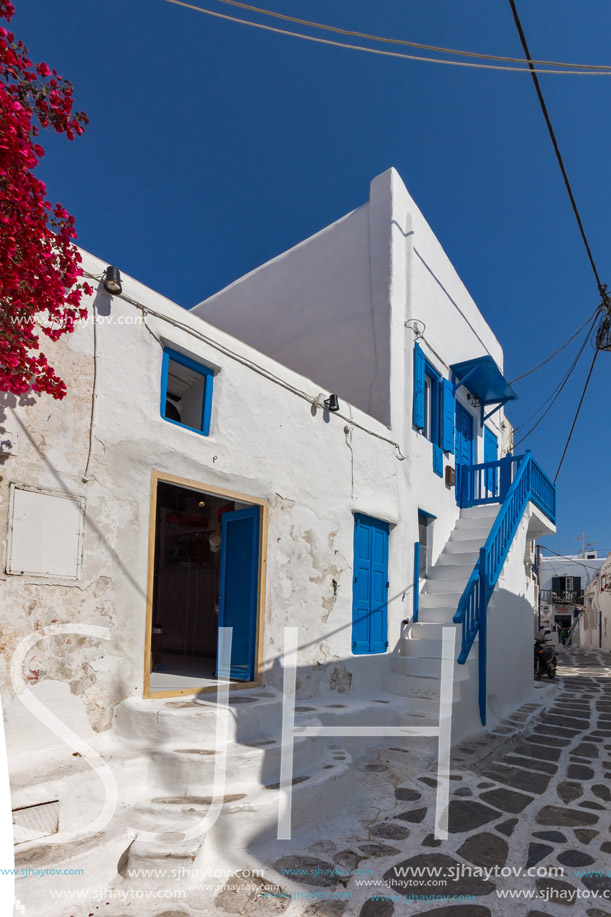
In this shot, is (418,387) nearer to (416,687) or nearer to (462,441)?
(462,441)

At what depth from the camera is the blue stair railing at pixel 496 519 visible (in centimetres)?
740

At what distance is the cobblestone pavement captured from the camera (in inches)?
134

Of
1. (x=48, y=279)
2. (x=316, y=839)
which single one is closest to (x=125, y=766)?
(x=316, y=839)

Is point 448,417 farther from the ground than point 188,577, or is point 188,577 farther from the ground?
point 448,417

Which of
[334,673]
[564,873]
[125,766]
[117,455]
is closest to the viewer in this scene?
[564,873]

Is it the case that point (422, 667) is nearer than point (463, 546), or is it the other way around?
point (422, 667)

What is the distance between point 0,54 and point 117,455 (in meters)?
2.68

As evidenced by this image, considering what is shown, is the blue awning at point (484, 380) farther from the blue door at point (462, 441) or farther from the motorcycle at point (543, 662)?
the motorcycle at point (543, 662)

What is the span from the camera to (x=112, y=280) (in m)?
4.75

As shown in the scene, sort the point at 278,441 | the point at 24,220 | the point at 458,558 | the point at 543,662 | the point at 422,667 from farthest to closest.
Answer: the point at 543,662 → the point at 458,558 → the point at 422,667 → the point at 278,441 → the point at 24,220

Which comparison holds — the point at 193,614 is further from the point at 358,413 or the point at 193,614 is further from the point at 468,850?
the point at 468,850

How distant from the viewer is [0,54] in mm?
2730

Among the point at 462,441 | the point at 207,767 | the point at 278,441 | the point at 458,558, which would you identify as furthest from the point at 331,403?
the point at 462,441

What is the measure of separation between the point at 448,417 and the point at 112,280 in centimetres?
672
